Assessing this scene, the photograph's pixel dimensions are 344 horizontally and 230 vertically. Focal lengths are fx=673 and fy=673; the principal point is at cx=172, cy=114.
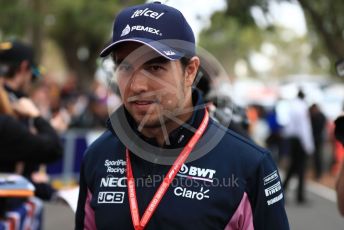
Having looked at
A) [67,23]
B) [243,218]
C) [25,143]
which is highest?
[243,218]

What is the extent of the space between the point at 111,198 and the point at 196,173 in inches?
12.8

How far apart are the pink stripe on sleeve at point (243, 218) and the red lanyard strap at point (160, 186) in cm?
25

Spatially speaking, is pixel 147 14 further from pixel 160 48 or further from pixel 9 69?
pixel 9 69

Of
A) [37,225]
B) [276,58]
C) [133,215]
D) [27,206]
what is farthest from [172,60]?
[276,58]

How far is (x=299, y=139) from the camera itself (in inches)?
455

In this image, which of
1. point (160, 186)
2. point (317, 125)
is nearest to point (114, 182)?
point (160, 186)

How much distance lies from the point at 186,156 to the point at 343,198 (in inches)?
32.6

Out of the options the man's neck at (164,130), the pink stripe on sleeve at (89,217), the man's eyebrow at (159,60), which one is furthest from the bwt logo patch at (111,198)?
the man's eyebrow at (159,60)

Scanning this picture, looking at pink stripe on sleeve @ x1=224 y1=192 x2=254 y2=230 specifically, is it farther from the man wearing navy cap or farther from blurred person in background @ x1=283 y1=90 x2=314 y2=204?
blurred person in background @ x1=283 y1=90 x2=314 y2=204

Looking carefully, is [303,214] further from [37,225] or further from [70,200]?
[70,200]

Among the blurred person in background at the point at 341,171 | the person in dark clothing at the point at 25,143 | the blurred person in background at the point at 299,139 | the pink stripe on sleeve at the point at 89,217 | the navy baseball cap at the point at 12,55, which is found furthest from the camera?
the blurred person in background at the point at 299,139

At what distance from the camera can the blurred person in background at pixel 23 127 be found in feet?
13.8

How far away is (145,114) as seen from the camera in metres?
2.39

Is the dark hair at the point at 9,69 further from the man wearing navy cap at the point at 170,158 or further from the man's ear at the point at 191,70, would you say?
the man's ear at the point at 191,70
